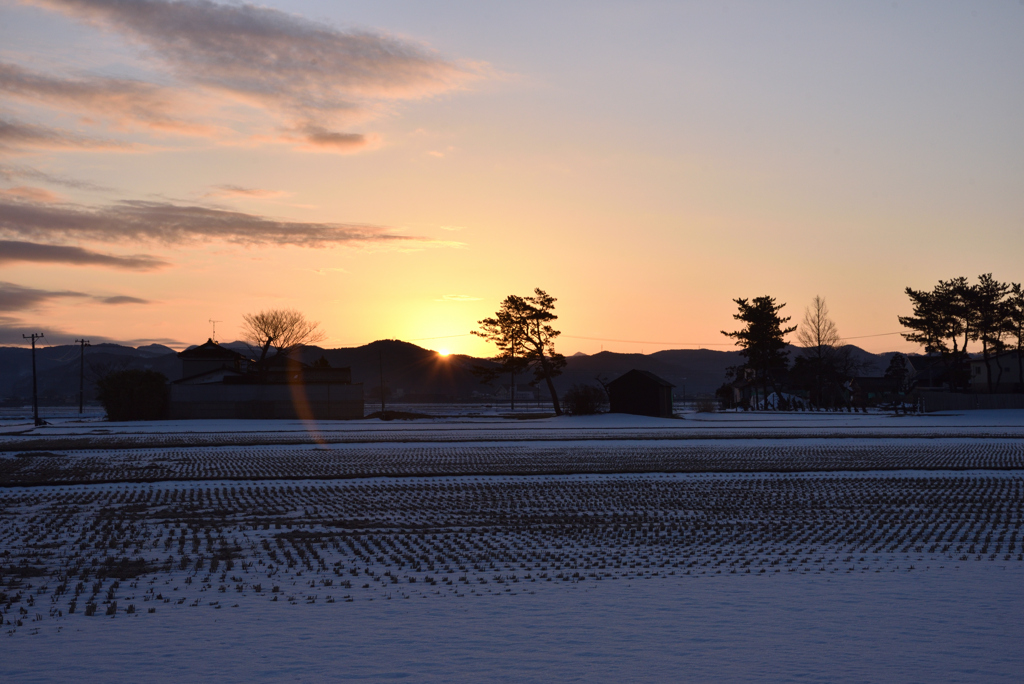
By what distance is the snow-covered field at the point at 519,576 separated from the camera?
7145 millimetres

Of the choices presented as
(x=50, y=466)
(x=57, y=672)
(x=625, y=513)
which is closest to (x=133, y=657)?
(x=57, y=672)

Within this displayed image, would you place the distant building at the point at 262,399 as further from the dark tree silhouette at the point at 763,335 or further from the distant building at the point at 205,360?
the dark tree silhouette at the point at 763,335

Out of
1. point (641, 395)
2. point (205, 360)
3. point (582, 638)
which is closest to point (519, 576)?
point (582, 638)

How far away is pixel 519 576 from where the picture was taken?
10703mm

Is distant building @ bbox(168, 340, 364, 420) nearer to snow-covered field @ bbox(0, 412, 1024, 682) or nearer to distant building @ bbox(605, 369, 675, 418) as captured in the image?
distant building @ bbox(605, 369, 675, 418)

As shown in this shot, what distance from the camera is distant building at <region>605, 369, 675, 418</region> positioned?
70375mm

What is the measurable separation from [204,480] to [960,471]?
21.7m

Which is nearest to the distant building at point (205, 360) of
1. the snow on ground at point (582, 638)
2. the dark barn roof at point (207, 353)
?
the dark barn roof at point (207, 353)

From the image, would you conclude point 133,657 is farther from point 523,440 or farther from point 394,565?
point 523,440

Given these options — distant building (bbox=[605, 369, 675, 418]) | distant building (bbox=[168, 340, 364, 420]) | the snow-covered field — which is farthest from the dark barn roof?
the snow-covered field

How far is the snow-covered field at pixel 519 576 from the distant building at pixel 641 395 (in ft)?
151

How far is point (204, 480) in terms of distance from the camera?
23391 millimetres

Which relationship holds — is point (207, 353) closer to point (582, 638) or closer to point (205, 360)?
point (205, 360)

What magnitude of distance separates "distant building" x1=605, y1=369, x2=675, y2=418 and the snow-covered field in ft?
151
